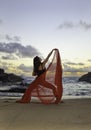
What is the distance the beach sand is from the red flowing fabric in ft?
5.10

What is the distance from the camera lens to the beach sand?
7.88 m

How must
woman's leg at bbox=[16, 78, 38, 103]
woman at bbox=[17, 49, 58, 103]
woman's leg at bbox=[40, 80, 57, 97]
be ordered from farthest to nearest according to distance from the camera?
woman's leg at bbox=[16, 78, 38, 103] < woman's leg at bbox=[40, 80, 57, 97] < woman at bbox=[17, 49, 58, 103]

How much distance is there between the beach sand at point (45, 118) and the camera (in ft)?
25.8

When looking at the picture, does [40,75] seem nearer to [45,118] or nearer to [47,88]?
[47,88]

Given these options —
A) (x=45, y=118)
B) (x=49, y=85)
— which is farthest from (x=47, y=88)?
(x=45, y=118)

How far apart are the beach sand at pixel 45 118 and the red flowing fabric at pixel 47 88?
1555 mm

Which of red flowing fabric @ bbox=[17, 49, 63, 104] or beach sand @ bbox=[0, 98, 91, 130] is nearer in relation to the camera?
beach sand @ bbox=[0, 98, 91, 130]

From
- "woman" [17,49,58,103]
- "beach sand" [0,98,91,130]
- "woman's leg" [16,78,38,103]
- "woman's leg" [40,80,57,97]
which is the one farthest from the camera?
"woman's leg" [16,78,38,103]

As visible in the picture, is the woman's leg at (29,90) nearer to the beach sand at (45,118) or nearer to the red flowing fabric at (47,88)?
the red flowing fabric at (47,88)

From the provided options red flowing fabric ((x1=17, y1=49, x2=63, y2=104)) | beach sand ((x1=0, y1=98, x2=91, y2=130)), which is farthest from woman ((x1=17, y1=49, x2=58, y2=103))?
beach sand ((x1=0, y1=98, x2=91, y2=130))

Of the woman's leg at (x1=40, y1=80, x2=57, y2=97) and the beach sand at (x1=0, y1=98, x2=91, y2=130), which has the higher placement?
the woman's leg at (x1=40, y1=80, x2=57, y2=97)

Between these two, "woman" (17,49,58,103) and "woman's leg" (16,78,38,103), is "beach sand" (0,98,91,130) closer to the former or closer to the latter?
"woman" (17,49,58,103)

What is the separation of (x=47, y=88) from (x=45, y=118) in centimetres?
342

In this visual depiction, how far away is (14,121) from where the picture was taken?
337 inches
